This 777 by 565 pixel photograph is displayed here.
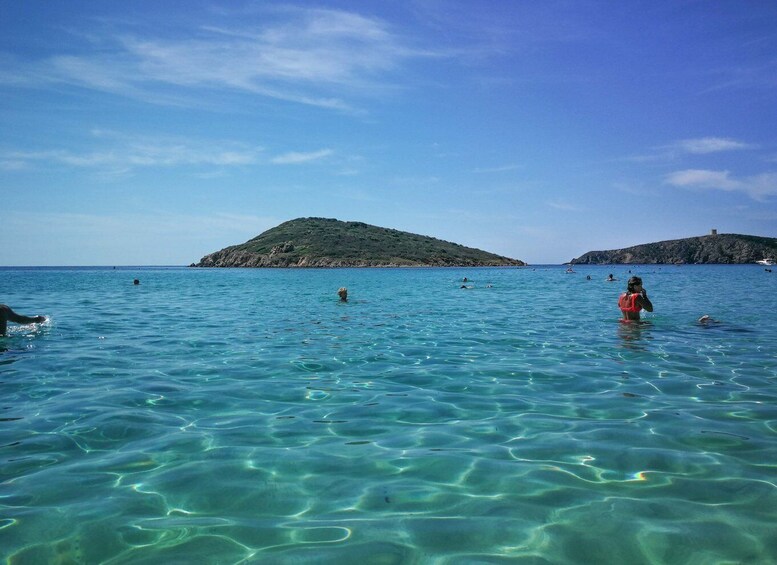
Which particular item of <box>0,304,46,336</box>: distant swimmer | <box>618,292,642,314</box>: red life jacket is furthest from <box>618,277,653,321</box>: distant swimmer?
<box>0,304,46,336</box>: distant swimmer

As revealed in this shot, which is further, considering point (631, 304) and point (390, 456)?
point (631, 304)

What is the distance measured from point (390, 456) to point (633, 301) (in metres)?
14.3

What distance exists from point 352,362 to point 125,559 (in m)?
7.67

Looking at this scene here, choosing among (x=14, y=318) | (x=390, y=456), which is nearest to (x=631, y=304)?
(x=390, y=456)

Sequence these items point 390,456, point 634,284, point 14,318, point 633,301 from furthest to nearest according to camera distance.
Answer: point 633,301 < point 634,284 < point 14,318 < point 390,456

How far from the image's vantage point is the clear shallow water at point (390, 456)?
392 cm

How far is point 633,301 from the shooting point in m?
17.3

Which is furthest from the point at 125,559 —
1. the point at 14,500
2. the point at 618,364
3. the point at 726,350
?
the point at 726,350

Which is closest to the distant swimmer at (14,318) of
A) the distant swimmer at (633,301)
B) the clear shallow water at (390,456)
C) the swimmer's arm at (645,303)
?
the clear shallow water at (390,456)

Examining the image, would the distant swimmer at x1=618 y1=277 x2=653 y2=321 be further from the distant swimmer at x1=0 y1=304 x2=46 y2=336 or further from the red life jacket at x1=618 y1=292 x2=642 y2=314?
the distant swimmer at x1=0 y1=304 x2=46 y2=336

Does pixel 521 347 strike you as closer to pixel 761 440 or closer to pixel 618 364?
pixel 618 364

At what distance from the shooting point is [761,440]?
6.06 metres

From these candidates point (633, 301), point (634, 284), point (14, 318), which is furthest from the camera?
point (633, 301)

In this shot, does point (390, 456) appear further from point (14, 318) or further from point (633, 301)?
point (633, 301)
